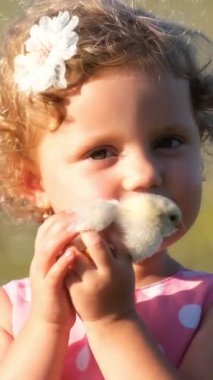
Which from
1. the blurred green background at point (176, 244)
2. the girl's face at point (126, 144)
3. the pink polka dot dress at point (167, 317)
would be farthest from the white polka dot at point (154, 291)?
the blurred green background at point (176, 244)

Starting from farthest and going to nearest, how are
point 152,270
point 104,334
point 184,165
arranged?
point 152,270, point 184,165, point 104,334

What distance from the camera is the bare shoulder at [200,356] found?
153cm

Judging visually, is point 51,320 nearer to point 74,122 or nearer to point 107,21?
point 74,122

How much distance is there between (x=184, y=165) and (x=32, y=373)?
40 cm

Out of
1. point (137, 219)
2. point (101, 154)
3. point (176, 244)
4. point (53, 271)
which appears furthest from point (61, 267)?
point (176, 244)

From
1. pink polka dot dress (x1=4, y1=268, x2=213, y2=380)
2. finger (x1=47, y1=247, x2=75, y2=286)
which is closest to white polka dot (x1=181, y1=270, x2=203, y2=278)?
pink polka dot dress (x1=4, y1=268, x2=213, y2=380)

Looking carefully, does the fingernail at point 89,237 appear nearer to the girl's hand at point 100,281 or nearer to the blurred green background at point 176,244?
the girl's hand at point 100,281

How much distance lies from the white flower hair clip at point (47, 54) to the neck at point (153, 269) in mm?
327

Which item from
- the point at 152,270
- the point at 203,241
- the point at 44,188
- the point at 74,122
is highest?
the point at 74,122

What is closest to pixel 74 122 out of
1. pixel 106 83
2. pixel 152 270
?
pixel 106 83

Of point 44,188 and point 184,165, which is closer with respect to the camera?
point 184,165

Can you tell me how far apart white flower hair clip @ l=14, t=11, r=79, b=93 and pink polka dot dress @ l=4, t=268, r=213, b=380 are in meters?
0.38

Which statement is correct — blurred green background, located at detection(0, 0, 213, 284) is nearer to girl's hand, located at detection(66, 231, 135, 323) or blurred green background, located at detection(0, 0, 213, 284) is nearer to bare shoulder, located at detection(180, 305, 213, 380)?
bare shoulder, located at detection(180, 305, 213, 380)

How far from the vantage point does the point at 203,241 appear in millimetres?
2867
